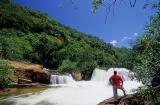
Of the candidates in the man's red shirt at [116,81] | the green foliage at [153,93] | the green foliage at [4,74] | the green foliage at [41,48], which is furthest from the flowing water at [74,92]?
the green foliage at [41,48]

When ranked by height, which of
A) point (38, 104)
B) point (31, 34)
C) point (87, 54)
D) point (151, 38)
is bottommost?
point (38, 104)

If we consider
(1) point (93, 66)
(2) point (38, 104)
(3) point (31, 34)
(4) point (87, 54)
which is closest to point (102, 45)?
(3) point (31, 34)

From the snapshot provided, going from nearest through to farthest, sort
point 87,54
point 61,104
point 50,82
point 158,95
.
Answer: point 158,95 < point 61,104 < point 50,82 < point 87,54

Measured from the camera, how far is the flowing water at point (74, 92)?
2552 cm

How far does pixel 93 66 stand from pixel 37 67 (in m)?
16.5

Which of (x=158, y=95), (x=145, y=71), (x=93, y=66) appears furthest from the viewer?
(x=93, y=66)

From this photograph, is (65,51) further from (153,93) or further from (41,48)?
(153,93)

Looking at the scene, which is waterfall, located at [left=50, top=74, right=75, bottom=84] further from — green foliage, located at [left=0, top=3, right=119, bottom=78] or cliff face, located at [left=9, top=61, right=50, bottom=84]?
green foliage, located at [left=0, top=3, right=119, bottom=78]

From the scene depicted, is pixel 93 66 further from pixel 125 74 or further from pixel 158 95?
pixel 158 95

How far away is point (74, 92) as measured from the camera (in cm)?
3350

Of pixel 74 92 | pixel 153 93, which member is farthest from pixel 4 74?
pixel 153 93

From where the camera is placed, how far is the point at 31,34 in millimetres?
87875

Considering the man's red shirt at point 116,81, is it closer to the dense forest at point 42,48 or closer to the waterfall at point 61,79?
the waterfall at point 61,79

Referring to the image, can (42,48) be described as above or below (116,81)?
above
